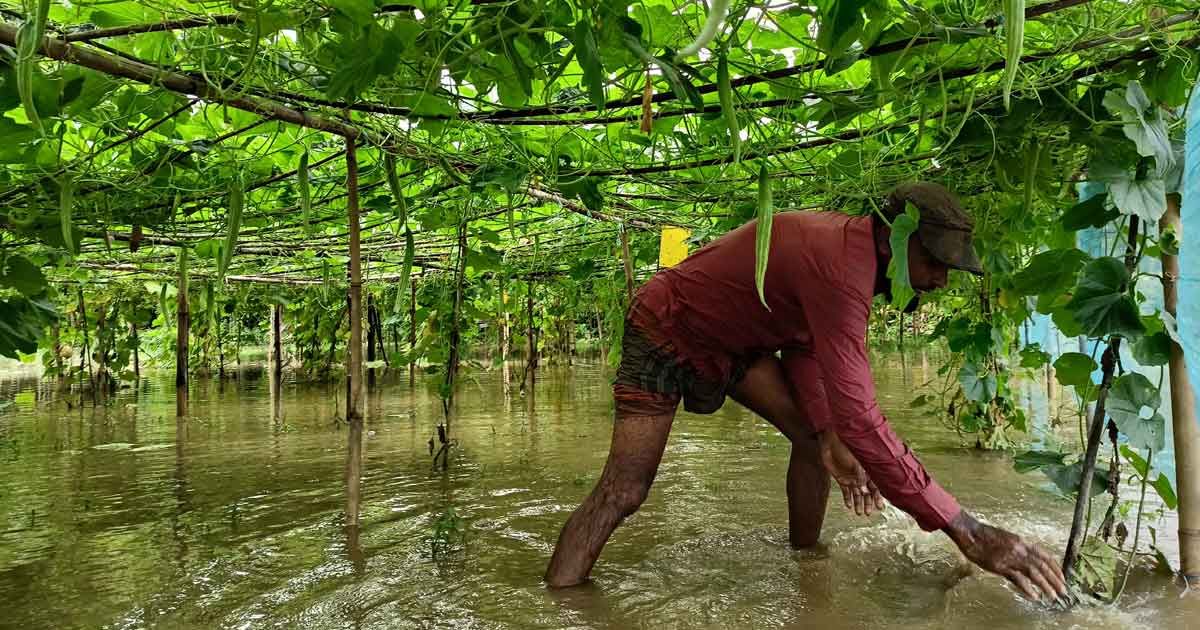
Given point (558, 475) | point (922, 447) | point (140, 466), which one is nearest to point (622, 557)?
point (558, 475)

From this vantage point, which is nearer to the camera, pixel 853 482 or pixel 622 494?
pixel 853 482

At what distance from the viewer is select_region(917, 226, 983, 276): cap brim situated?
2.33 meters

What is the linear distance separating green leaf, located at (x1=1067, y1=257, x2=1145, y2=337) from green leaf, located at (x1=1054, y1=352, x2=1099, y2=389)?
17 cm

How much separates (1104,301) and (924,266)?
549mm

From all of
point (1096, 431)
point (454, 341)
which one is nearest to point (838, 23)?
point (1096, 431)

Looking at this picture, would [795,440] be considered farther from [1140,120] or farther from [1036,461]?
[1140,120]

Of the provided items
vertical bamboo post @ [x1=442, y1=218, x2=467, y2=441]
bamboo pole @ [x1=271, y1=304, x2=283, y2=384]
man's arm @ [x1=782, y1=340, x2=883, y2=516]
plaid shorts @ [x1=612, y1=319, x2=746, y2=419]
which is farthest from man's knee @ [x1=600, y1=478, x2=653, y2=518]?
bamboo pole @ [x1=271, y1=304, x2=283, y2=384]

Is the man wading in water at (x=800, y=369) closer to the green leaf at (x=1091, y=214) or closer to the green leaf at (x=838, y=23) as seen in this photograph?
the green leaf at (x=1091, y=214)

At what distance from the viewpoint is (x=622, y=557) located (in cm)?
312

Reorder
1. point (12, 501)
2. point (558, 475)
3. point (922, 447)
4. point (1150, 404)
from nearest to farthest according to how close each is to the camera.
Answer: point (1150, 404) < point (12, 501) < point (558, 475) < point (922, 447)

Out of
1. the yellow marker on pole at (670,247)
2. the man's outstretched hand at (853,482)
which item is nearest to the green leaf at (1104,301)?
the man's outstretched hand at (853,482)

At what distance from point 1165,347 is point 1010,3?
2.14 m

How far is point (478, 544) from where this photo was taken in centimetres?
337

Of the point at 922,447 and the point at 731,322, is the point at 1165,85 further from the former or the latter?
the point at 922,447
